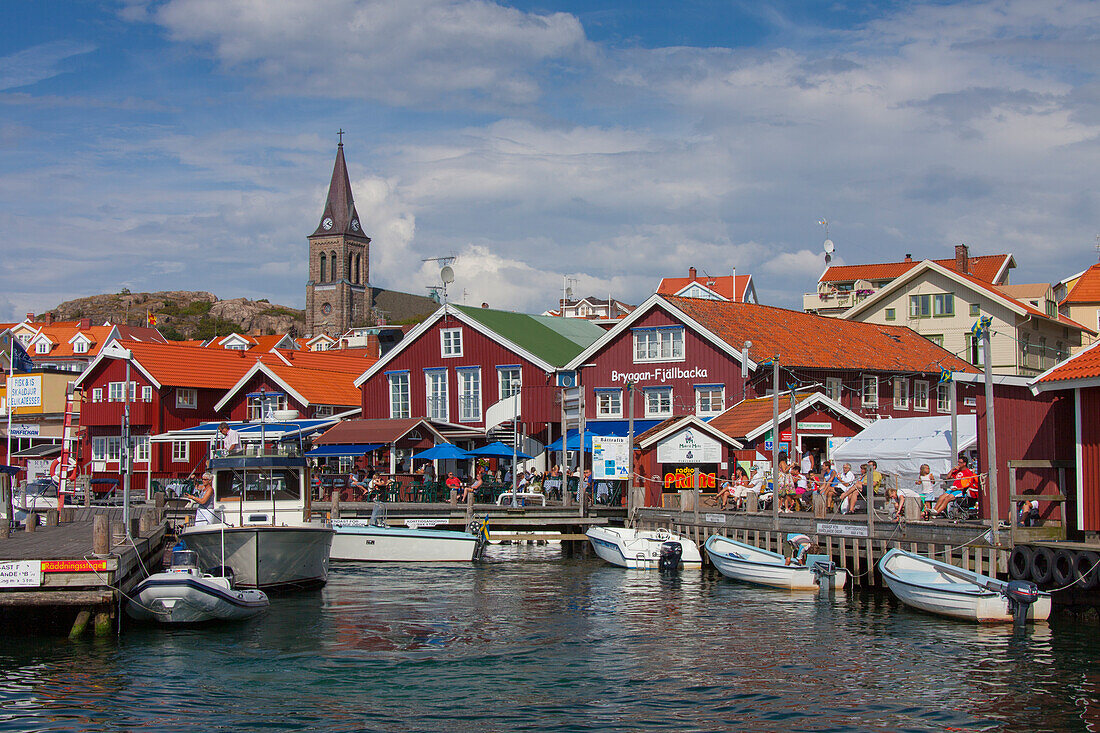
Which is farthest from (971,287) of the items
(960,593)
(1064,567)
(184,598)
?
(184,598)

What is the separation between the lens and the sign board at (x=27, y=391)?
67.5m

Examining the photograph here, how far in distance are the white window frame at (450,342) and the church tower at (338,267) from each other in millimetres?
129223

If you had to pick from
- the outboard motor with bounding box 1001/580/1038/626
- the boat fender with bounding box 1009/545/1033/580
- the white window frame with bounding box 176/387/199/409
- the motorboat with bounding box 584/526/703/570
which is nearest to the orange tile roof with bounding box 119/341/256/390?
the white window frame with bounding box 176/387/199/409

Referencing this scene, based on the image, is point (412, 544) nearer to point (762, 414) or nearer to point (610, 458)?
point (610, 458)

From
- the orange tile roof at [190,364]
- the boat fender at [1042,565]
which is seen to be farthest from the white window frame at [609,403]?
the boat fender at [1042,565]

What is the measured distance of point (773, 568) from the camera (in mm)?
29062

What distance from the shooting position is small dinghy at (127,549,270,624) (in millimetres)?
22375

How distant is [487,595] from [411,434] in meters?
22.5

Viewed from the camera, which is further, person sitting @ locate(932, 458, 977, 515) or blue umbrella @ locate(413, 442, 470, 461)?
blue umbrella @ locate(413, 442, 470, 461)

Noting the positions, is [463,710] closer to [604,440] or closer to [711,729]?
[711,729]

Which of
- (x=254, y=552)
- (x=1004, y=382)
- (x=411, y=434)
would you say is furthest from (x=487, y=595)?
(x=411, y=434)

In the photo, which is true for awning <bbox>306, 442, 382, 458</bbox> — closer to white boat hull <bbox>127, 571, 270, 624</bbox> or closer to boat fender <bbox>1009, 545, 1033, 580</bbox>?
white boat hull <bbox>127, 571, 270, 624</bbox>

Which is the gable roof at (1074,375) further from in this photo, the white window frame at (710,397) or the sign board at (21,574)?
the white window frame at (710,397)

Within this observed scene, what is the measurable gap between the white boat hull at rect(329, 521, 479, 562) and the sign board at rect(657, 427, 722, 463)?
9.27m
